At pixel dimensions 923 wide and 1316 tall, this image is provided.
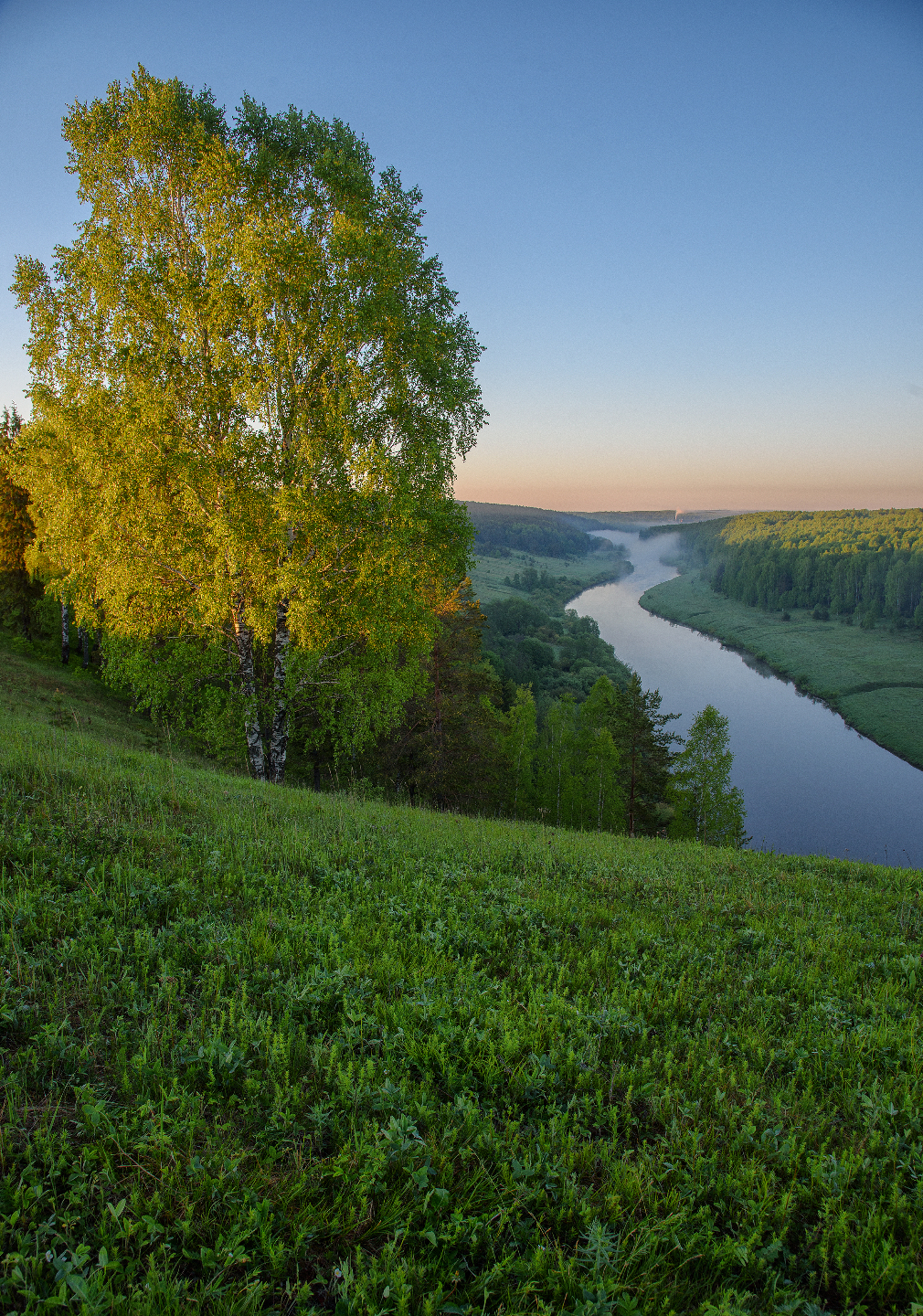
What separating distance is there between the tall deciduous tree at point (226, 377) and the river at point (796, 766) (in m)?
14.2

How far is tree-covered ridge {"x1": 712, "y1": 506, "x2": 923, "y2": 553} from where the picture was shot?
111312mm

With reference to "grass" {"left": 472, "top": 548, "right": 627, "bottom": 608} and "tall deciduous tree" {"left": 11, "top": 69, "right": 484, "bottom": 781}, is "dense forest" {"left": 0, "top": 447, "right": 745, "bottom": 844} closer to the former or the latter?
"tall deciduous tree" {"left": 11, "top": 69, "right": 484, "bottom": 781}

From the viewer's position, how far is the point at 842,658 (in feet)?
237

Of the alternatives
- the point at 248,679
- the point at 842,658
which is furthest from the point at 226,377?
the point at 842,658

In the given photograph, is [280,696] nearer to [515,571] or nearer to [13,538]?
[13,538]

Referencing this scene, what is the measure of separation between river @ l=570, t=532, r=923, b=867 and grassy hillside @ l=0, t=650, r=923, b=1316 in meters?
13.4

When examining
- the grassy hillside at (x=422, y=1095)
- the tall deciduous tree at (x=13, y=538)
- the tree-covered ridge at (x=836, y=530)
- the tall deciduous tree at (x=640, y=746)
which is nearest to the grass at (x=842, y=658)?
the tree-covered ridge at (x=836, y=530)

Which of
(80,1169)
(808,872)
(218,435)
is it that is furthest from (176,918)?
(218,435)

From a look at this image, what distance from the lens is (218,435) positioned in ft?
35.6

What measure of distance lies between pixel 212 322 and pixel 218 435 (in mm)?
1887

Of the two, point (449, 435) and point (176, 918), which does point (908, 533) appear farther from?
point (176, 918)

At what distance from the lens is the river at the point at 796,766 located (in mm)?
32344

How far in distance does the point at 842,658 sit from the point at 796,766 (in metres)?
38.6

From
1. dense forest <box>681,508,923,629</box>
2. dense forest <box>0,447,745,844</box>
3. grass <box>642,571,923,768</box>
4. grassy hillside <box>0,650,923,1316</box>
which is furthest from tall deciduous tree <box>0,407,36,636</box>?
dense forest <box>681,508,923,629</box>
